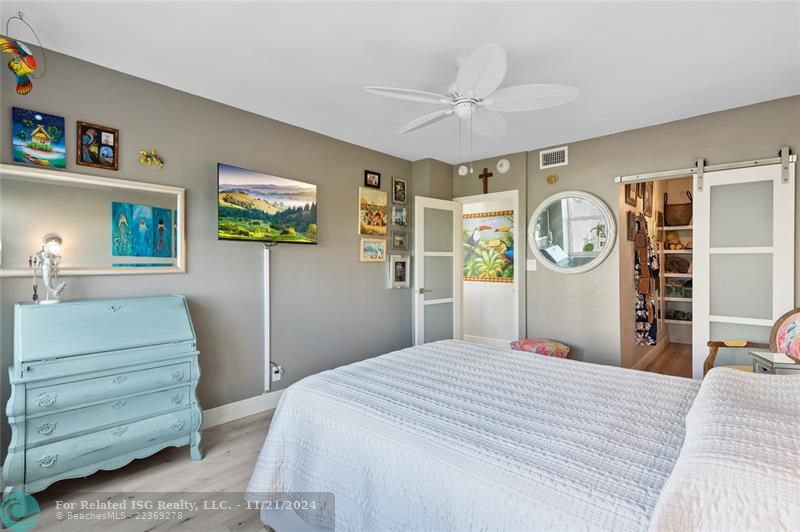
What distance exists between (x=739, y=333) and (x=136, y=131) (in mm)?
4790

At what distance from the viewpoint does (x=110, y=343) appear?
210 cm

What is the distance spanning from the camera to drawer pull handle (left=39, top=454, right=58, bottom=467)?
1850mm

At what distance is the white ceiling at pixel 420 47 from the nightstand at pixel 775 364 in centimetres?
180

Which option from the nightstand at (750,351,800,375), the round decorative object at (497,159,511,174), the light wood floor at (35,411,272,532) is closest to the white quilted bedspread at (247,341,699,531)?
the light wood floor at (35,411,272,532)

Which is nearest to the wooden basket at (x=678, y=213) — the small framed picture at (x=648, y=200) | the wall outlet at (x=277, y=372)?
the small framed picture at (x=648, y=200)

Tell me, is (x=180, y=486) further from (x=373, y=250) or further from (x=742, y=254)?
(x=742, y=254)

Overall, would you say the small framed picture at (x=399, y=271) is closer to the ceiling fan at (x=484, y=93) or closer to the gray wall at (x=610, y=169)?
the gray wall at (x=610, y=169)

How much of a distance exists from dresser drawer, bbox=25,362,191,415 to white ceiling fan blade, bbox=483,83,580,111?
2453 mm

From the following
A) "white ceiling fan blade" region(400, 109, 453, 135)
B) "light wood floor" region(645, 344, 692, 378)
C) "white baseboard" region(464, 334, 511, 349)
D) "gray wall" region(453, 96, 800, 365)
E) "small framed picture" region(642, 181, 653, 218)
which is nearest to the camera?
"white ceiling fan blade" region(400, 109, 453, 135)

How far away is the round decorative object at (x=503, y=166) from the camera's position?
4277 millimetres

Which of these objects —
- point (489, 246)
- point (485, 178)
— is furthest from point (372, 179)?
point (489, 246)

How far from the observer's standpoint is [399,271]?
432cm

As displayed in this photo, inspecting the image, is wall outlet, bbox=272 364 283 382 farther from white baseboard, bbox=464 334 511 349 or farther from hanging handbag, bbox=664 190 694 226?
hanging handbag, bbox=664 190 694 226

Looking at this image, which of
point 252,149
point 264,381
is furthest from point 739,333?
point 252,149
